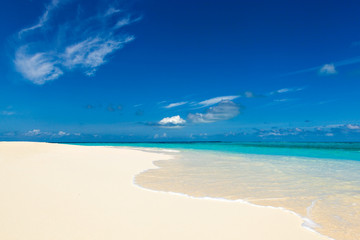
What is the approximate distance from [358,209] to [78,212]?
21.5 ft

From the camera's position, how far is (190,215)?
4520 mm

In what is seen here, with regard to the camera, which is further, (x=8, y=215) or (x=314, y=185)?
(x=314, y=185)

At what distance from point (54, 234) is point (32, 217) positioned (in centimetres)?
101

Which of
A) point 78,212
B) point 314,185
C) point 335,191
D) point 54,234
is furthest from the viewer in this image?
point 314,185

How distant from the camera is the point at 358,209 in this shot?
532cm

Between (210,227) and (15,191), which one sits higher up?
(15,191)

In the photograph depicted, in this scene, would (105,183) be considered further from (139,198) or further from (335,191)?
(335,191)

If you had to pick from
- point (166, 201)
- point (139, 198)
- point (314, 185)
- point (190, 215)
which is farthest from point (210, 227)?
point (314, 185)

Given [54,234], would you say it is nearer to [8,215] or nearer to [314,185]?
[8,215]

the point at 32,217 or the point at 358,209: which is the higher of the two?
the point at 32,217

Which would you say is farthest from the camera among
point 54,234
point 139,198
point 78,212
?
point 139,198

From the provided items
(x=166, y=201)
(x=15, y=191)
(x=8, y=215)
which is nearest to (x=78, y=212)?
(x=8, y=215)

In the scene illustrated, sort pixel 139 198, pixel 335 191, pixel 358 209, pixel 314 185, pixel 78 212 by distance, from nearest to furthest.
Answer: pixel 78 212 → pixel 358 209 → pixel 139 198 → pixel 335 191 → pixel 314 185

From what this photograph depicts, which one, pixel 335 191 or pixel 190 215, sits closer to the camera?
pixel 190 215
